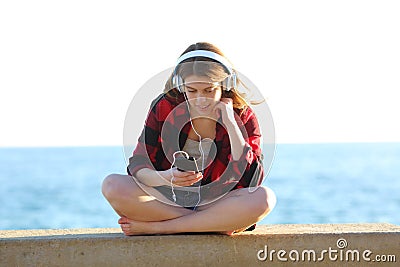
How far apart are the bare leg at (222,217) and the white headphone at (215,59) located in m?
0.47

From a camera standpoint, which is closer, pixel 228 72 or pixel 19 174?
pixel 228 72

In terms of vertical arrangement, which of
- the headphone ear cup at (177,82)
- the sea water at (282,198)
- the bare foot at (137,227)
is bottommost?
the bare foot at (137,227)

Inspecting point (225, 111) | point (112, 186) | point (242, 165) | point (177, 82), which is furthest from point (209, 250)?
point (177, 82)

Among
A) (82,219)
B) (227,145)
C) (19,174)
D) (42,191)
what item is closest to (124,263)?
(227,145)

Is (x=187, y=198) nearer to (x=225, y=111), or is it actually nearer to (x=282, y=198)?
(x=225, y=111)

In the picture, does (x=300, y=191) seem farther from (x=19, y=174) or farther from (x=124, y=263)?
(x=124, y=263)

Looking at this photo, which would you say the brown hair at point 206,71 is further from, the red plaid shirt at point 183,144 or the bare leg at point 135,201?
the bare leg at point 135,201

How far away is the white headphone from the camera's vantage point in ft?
11.1

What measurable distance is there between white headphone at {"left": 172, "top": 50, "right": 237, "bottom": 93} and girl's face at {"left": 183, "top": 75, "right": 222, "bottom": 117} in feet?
0.17

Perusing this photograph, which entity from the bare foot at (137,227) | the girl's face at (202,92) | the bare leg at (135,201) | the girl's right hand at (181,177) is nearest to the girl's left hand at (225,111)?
the girl's face at (202,92)

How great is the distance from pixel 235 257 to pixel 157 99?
2.54ft

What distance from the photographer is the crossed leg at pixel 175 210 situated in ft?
10.7

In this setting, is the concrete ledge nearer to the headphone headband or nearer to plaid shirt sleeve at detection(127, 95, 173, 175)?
plaid shirt sleeve at detection(127, 95, 173, 175)

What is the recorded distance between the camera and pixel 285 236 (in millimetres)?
3270
